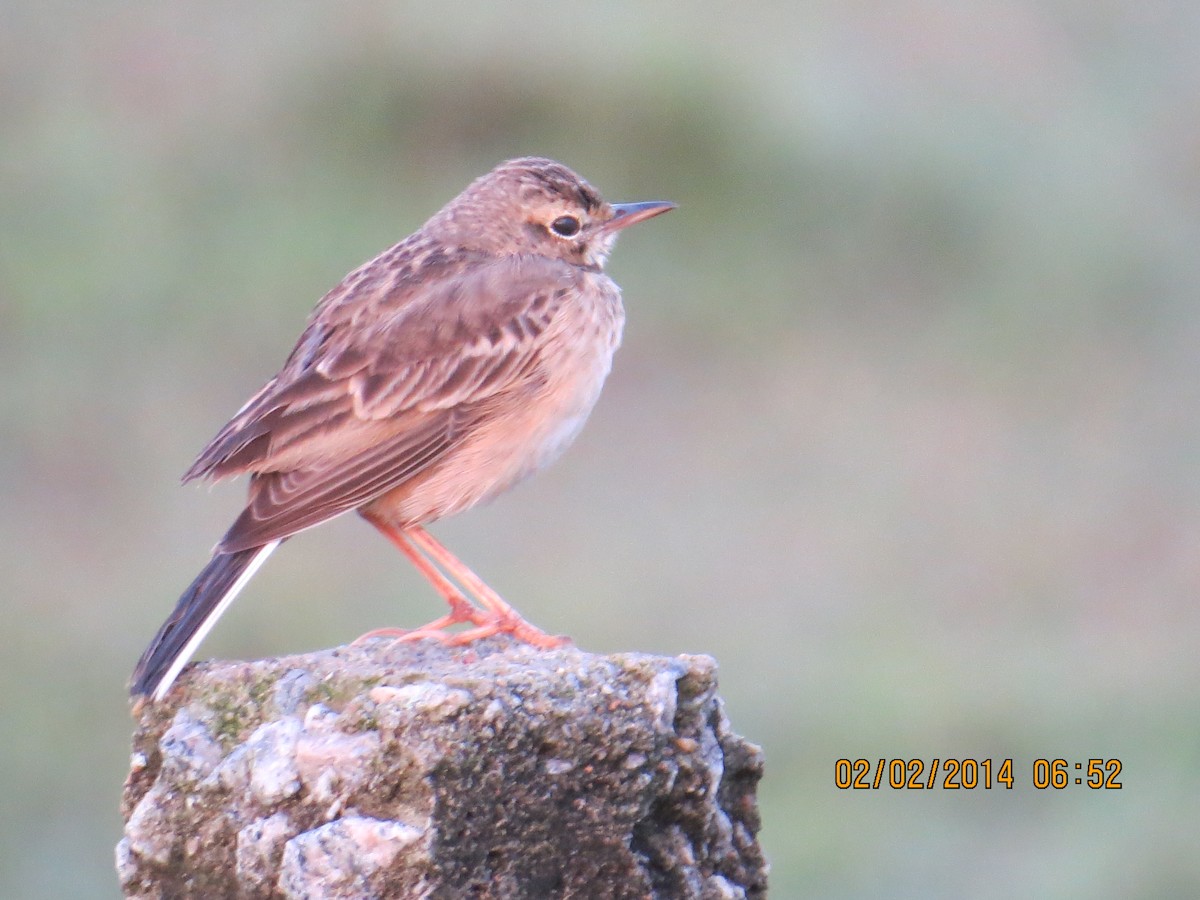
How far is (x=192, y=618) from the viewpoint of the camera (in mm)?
5383

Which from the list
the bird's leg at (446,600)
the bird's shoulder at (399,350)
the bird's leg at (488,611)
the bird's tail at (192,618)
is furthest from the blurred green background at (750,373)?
the bird's tail at (192,618)

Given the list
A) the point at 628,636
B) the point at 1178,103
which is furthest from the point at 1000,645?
the point at 1178,103

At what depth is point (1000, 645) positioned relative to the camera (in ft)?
45.9

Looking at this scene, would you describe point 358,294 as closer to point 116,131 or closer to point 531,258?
point 531,258

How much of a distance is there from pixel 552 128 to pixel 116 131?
4.62 meters

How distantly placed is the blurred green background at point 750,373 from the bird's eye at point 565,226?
5.16 meters

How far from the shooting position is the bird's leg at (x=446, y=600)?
586 centimetres

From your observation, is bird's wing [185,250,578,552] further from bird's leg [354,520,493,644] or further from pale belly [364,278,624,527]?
bird's leg [354,520,493,644]

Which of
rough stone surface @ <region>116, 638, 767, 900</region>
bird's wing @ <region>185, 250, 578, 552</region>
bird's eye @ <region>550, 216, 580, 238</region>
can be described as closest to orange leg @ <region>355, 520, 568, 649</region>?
bird's wing @ <region>185, 250, 578, 552</region>

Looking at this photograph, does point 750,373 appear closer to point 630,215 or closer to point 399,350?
point 630,215
